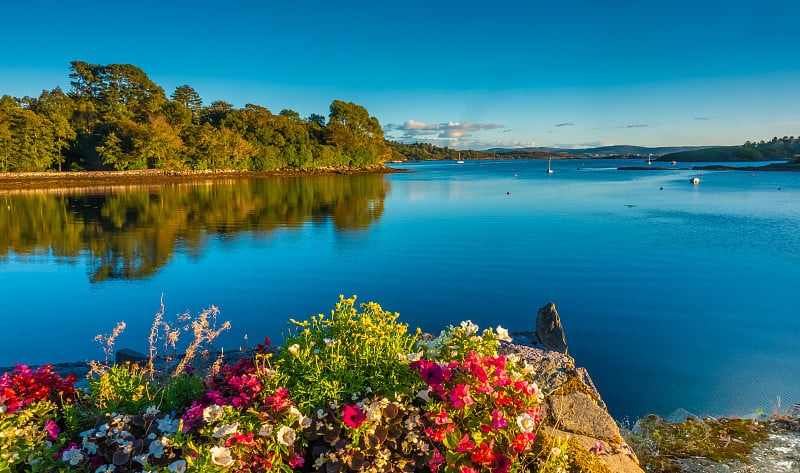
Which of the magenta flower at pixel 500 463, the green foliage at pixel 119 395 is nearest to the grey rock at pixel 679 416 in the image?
the magenta flower at pixel 500 463

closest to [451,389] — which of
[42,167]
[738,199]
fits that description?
[738,199]

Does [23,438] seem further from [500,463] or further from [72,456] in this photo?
[500,463]

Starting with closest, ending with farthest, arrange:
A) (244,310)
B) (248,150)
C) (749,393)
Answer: (749,393), (244,310), (248,150)

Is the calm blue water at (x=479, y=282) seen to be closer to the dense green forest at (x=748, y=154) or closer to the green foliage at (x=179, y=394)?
the green foliage at (x=179, y=394)

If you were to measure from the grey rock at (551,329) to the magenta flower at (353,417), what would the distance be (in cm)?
501

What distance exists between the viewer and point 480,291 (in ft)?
35.5

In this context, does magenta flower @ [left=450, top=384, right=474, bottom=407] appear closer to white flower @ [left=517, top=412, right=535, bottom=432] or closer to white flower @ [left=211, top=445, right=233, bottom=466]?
white flower @ [left=517, top=412, right=535, bottom=432]

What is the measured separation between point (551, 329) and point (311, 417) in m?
5.20

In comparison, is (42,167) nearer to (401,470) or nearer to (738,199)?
(401,470)

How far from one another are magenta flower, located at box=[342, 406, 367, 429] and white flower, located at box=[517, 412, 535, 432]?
0.97 m

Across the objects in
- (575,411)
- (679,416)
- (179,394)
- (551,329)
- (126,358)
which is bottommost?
(679,416)

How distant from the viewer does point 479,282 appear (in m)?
11.6

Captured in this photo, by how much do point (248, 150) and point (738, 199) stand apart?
70.1 metres

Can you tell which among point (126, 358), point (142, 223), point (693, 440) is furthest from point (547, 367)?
point (142, 223)
